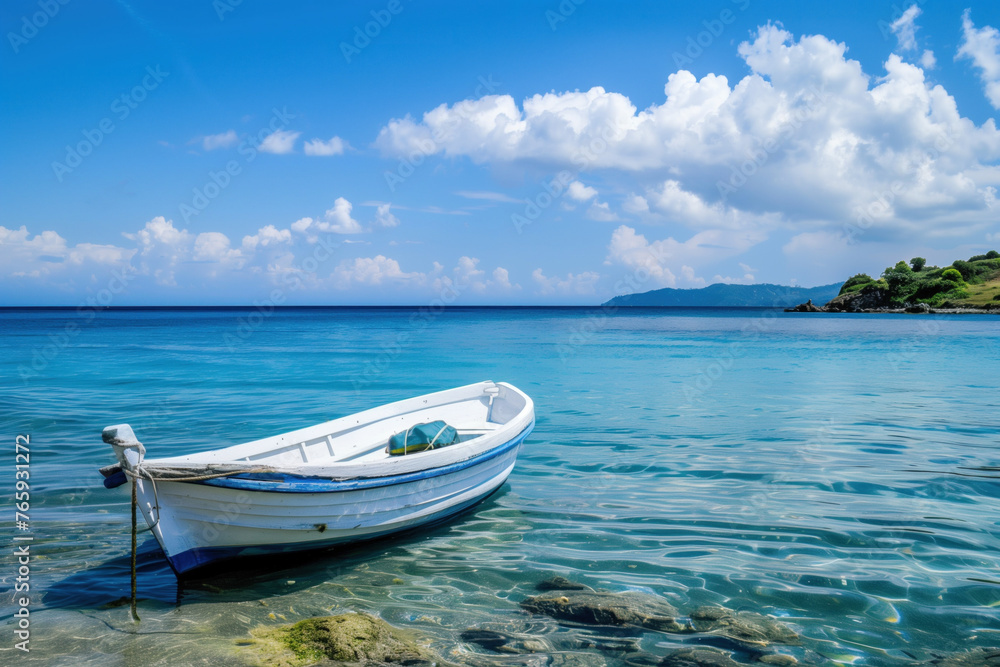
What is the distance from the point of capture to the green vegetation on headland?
96625 mm

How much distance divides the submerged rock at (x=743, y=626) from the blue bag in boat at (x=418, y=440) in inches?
173

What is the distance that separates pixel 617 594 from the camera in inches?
250

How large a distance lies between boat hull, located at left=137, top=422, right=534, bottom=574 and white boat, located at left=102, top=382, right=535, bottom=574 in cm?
1

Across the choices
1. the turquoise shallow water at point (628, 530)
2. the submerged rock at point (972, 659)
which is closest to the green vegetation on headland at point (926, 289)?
the turquoise shallow water at point (628, 530)

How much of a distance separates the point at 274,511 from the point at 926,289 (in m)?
124

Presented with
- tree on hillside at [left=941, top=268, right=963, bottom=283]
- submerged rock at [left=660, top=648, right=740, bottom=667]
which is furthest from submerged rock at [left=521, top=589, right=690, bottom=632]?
tree on hillside at [left=941, top=268, right=963, bottom=283]

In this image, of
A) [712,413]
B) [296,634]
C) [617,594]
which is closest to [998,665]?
[617,594]

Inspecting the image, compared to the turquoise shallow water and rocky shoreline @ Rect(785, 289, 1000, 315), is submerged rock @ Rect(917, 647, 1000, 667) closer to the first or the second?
the turquoise shallow water

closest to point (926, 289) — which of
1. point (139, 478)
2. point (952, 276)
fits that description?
point (952, 276)

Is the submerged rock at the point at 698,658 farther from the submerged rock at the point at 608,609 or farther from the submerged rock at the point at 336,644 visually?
the submerged rock at the point at 336,644

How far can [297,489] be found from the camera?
619 centimetres

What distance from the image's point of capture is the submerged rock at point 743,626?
5488mm

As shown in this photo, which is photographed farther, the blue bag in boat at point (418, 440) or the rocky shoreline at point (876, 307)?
the rocky shoreline at point (876, 307)

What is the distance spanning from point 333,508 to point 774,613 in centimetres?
480
